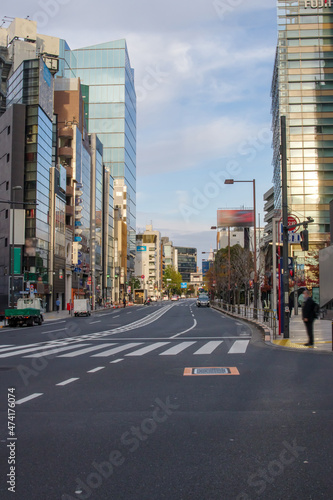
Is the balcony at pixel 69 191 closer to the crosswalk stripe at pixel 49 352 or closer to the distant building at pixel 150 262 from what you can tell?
the crosswalk stripe at pixel 49 352

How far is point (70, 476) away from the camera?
196 inches

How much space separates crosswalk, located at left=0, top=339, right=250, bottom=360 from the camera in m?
16.2

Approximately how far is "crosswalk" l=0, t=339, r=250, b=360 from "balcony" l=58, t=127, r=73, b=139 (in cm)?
5937

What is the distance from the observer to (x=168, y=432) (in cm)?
654

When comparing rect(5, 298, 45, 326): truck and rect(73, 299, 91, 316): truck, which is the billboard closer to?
rect(73, 299, 91, 316): truck

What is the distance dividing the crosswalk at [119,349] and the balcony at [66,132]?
59365mm

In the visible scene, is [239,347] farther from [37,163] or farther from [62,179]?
[62,179]

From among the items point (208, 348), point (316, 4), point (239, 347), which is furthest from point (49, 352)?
point (316, 4)

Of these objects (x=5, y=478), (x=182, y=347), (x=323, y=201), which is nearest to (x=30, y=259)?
(x=182, y=347)

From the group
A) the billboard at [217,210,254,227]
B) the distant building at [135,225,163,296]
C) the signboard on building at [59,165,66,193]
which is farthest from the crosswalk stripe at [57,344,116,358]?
the distant building at [135,225,163,296]

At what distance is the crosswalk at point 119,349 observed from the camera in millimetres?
16156

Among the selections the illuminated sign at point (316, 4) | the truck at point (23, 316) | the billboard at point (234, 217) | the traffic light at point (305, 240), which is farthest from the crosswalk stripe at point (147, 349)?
the billboard at point (234, 217)

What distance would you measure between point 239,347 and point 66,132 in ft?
210

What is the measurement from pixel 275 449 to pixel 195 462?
100 cm
